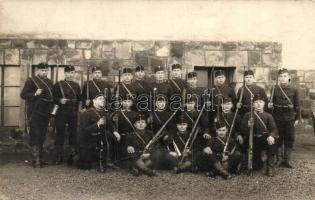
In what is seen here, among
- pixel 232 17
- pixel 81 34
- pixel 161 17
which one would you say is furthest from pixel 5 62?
pixel 232 17

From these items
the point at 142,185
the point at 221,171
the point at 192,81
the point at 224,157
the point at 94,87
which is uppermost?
the point at 192,81

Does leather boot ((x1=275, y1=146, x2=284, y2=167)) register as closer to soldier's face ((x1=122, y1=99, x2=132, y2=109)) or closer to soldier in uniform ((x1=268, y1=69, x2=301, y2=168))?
soldier in uniform ((x1=268, y1=69, x2=301, y2=168))

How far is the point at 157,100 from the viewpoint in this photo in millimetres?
7715

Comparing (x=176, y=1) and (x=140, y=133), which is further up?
(x=176, y=1)

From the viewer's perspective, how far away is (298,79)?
9328 mm

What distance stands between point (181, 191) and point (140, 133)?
4.99 ft

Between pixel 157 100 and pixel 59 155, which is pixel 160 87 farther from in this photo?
pixel 59 155

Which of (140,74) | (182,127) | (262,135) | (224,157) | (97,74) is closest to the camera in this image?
(224,157)

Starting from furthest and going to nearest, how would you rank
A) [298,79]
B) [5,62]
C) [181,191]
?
[298,79], [5,62], [181,191]

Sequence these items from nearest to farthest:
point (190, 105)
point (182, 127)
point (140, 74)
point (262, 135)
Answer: point (262, 135)
point (182, 127)
point (190, 105)
point (140, 74)

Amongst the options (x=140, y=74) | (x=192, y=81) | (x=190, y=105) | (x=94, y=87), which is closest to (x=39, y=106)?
(x=94, y=87)

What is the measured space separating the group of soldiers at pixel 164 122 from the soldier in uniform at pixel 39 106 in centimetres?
2

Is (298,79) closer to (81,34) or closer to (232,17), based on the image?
(232,17)

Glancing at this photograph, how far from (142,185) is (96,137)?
1304 millimetres
